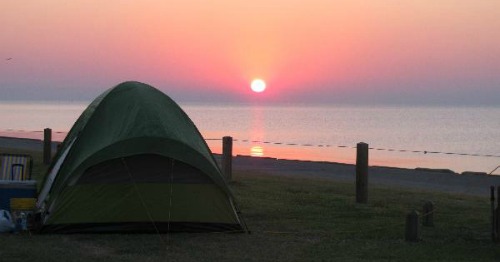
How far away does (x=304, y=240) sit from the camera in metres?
11.1

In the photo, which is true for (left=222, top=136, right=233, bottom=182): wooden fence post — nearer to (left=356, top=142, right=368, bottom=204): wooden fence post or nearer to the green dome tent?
(left=356, top=142, right=368, bottom=204): wooden fence post

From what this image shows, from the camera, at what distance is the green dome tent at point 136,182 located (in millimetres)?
11172

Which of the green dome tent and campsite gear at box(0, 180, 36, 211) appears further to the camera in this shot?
campsite gear at box(0, 180, 36, 211)

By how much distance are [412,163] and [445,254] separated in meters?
31.2

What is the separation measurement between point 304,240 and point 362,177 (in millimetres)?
5007

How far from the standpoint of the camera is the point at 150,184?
37.5 feet

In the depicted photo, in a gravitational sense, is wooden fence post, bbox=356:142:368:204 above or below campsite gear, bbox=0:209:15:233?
above

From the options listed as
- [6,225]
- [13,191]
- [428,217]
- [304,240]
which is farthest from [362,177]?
[6,225]

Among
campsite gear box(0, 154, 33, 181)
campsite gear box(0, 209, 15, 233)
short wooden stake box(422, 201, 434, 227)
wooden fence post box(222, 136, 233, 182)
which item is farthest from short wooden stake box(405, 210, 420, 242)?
wooden fence post box(222, 136, 233, 182)

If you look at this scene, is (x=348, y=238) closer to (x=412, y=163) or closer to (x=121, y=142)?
(x=121, y=142)

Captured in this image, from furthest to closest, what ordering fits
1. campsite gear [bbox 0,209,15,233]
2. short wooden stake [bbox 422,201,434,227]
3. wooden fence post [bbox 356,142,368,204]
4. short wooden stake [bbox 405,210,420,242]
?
wooden fence post [bbox 356,142,368,204] → short wooden stake [bbox 422,201,434,227] → short wooden stake [bbox 405,210,420,242] → campsite gear [bbox 0,209,15,233]

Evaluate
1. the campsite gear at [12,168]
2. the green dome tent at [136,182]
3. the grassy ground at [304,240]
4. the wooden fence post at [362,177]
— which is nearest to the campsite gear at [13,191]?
the green dome tent at [136,182]

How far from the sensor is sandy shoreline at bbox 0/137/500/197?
20997 mm

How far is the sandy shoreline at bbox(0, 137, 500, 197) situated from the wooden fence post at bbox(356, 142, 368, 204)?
479 cm
